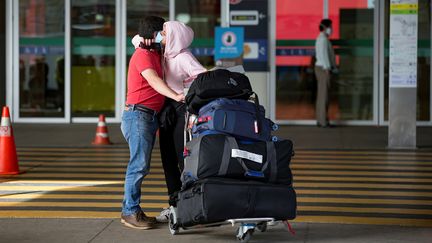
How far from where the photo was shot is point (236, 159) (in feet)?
22.0

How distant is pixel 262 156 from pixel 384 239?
125 cm

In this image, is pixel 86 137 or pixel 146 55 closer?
pixel 146 55

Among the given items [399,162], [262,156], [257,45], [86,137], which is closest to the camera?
[262,156]

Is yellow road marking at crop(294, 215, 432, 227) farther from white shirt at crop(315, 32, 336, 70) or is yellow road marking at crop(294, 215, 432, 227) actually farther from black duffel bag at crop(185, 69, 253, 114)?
white shirt at crop(315, 32, 336, 70)

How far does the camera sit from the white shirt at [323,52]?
55.0ft

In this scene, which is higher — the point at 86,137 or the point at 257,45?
the point at 257,45

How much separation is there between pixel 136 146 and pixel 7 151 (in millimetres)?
3962

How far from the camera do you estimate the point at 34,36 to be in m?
18.2

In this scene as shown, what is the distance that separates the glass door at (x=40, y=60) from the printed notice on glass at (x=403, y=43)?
7175 mm

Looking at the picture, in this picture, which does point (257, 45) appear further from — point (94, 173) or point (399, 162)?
point (94, 173)

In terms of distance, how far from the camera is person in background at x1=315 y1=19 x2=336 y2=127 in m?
16.8

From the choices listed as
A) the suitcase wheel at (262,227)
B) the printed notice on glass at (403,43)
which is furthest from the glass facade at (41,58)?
the suitcase wheel at (262,227)

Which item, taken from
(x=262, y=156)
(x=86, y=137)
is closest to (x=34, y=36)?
(x=86, y=137)

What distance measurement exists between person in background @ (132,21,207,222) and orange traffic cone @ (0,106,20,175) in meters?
3.77
